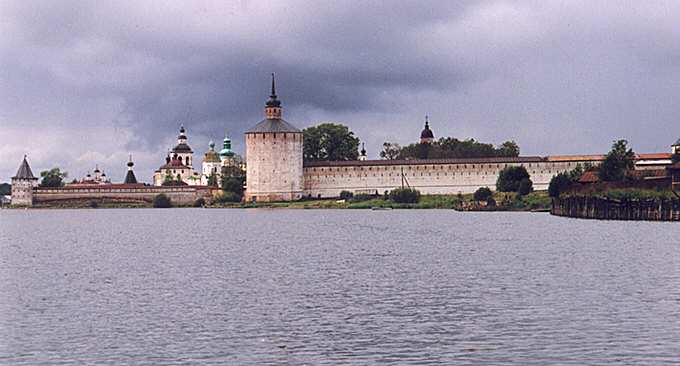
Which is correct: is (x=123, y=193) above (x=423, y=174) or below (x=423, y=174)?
below

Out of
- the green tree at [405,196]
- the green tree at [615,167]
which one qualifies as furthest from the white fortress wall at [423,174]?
the green tree at [615,167]

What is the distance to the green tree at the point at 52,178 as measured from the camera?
129 m

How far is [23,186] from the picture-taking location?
389 feet

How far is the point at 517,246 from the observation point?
117ft

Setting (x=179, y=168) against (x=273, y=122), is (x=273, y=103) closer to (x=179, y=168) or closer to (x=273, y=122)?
(x=273, y=122)

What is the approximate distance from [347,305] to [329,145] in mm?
98266

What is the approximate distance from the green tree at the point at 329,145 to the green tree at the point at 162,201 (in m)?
15.6

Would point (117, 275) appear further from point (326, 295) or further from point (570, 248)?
point (570, 248)

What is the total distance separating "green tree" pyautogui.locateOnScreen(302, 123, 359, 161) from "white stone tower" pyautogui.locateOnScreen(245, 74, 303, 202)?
9.79m

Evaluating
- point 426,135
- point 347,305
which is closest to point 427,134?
point 426,135

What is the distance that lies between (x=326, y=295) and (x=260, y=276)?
14.8 feet

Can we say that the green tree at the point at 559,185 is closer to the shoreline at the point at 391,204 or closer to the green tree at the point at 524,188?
the shoreline at the point at 391,204

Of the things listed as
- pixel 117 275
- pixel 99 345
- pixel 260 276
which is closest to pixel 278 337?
pixel 99 345

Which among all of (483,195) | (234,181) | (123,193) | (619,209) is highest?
(234,181)
